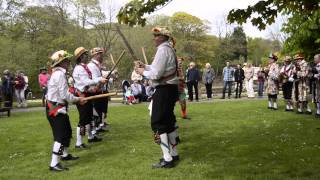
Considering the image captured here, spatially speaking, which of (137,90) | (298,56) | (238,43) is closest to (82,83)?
(298,56)

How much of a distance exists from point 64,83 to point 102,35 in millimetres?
39143

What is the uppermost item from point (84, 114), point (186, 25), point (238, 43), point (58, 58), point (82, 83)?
point (186, 25)

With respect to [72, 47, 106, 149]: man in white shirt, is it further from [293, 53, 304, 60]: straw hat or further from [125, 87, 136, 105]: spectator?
[125, 87, 136, 105]: spectator

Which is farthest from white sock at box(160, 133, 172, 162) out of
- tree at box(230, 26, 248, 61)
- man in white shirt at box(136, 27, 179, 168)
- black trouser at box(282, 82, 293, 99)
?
tree at box(230, 26, 248, 61)

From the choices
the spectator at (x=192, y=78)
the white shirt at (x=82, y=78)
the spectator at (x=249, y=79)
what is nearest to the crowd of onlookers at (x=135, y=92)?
the spectator at (x=192, y=78)

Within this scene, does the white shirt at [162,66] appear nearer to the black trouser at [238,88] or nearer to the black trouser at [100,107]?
the black trouser at [100,107]

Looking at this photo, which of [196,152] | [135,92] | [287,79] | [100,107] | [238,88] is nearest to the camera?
[196,152]

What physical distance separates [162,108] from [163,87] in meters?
0.36

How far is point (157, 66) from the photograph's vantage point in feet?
26.1

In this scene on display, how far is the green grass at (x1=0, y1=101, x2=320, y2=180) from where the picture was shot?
25.0 ft

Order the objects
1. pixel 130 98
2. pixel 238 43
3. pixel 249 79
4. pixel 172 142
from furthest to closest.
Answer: pixel 238 43 → pixel 249 79 → pixel 130 98 → pixel 172 142

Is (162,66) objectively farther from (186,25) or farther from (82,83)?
(186,25)

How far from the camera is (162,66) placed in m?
7.97

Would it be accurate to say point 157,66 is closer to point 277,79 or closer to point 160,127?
point 160,127
